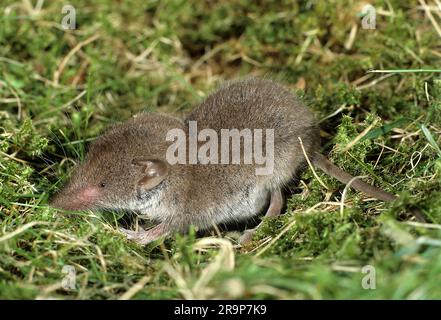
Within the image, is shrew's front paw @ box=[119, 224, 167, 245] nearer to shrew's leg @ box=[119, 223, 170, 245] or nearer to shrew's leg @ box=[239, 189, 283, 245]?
shrew's leg @ box=[119, 223, 170, 245]

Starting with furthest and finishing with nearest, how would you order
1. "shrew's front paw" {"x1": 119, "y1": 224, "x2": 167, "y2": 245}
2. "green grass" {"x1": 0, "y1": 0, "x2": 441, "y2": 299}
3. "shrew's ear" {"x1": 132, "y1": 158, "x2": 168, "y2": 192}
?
"shrew's front paw" {"x1": 119, "y1": 224, "x2": 167, "y2": 245}, "shrew's ear" {"x1": 132, "y1": 158, "x2": 168, "y2": 192}, "green grass" {"x1": 0, "y1": 0, "x2": 441, "y2": 299}

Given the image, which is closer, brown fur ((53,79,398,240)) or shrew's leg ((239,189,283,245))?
brown fur ((53,79,398,240))

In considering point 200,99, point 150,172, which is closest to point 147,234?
point 150,172

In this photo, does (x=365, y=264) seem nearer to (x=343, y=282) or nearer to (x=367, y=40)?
(x=343, y=282)

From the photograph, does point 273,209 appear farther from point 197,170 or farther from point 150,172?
point 150,172

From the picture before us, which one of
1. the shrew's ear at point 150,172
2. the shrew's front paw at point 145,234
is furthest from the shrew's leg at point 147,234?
the shrew's ear at point 150,172

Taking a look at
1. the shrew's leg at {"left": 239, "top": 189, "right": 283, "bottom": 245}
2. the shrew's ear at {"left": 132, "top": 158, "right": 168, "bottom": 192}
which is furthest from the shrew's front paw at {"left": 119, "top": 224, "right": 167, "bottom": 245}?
the shrew's leg at {"left": 239, "top": 189, "right": 283, "bottom": 245}

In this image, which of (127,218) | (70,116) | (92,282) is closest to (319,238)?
(92,282)
